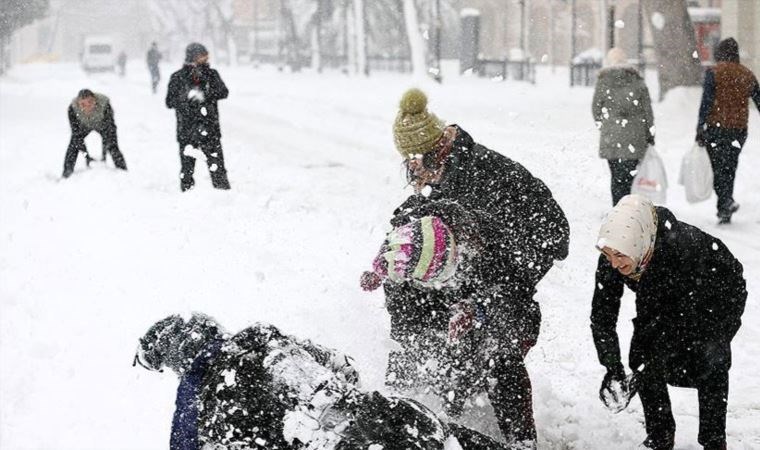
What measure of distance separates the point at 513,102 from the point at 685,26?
6018 millimetres

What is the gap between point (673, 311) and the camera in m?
4.11

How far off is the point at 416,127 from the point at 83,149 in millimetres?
9308

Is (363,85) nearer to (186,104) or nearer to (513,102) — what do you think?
(513,102)

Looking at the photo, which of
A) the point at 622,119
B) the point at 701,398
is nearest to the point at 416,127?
the point at 701,398

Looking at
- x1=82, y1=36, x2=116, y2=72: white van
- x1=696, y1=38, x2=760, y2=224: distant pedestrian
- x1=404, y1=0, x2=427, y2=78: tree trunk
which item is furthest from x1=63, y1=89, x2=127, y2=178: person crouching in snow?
x1=82, y1=36, x2=116, y2=72: white van

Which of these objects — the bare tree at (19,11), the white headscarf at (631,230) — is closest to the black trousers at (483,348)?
the white headscarf at (631,230)

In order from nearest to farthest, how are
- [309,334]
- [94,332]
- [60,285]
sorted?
[309,334] → [94,332] → [60,285]

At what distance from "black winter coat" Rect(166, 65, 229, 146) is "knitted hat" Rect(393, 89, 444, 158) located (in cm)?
670

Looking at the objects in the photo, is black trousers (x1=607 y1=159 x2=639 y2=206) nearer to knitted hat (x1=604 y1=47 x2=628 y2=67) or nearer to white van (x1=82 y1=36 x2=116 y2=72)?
knitted hat (x1=604 y1=47 x2=628 y2=67)

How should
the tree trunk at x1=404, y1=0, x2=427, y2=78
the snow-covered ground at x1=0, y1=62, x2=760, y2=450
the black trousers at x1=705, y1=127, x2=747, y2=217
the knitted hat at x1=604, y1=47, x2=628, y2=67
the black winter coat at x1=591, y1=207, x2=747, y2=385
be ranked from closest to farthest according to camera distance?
the black winter coat at x1=591, y1=207, x2=747, y2=385
the snow-covered ground at x1=0, y1=62, x2=760, y2=450
the black trousers at x1=705, y1=127, x2=747, y2=217
the knitted hat at x1=604, y1=47, x2=628, y2=67
the tree trunk at x1=404, y1=0, x2=427, y2=78

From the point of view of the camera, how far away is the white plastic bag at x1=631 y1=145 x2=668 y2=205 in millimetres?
9227

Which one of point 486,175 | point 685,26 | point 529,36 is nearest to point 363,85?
point 685,26

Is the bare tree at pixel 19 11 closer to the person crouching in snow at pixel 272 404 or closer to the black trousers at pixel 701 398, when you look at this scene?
the black trousers at pixel 701 398

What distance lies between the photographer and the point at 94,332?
280 inches
